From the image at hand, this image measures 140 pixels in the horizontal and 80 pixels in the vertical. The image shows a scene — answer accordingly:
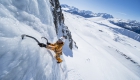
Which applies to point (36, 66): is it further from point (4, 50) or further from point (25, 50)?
point (4, 50)

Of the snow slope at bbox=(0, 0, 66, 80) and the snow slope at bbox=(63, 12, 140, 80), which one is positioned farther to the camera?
the snow slope at bbox=(63, 12, 140, 80)

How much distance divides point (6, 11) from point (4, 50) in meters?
1.85

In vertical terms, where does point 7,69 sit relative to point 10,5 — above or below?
below

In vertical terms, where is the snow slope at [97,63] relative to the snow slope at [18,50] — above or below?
below

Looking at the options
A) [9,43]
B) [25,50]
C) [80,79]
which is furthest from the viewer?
[80,79]

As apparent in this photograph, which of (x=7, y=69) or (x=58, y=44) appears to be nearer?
(x=7, y=69)

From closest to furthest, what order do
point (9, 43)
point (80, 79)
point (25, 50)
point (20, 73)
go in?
point (9, 43)
point (20, 73)
point (25, 50)
point (80, 79)

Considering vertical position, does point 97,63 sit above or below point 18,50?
below

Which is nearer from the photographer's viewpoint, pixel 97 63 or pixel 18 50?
pixel 18 50

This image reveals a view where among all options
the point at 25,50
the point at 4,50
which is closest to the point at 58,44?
the point at 25,50

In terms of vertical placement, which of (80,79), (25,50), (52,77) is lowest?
(80,79)

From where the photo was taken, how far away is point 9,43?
3.91 metres

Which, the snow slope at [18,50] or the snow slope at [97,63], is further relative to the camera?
the snow slope at [97,63]

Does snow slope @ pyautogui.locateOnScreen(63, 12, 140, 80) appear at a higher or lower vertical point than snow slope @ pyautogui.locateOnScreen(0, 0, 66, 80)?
lower
